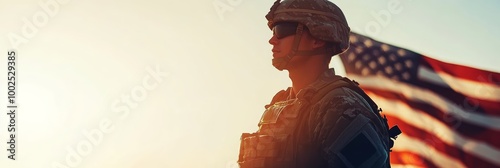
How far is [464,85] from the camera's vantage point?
858 centimetres

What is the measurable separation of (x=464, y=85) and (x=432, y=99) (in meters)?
0.58

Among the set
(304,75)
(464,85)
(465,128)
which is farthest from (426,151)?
(304,75)

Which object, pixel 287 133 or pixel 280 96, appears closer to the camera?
pixel 287 133

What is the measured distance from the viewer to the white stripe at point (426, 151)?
8.38 meters

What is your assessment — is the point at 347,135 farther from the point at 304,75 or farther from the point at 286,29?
the point at 286,29

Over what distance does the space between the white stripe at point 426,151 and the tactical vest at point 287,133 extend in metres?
4.19

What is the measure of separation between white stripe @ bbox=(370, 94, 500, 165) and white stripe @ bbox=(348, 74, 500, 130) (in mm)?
201

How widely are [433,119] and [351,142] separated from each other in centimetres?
503

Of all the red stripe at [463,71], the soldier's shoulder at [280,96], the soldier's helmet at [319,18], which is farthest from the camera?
the red stripe at [463,71]

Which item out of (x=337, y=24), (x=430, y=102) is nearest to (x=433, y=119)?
(x=430, y=102)

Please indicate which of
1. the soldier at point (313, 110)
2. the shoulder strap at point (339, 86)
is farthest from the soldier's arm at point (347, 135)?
the shoulder strap at point (339, 86)

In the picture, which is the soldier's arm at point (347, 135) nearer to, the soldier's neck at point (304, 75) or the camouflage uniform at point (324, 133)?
the camouflage uniform at point (324, 133)

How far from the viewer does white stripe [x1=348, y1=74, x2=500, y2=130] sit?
827cm

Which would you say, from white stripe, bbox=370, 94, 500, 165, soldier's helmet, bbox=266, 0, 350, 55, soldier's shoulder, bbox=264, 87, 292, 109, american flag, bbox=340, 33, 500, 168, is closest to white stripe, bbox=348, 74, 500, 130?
american flag, bbox=340, 33, 500, 168
